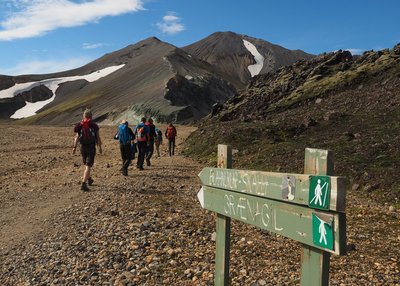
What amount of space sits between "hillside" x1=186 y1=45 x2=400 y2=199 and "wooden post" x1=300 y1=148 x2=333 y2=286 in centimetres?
1027

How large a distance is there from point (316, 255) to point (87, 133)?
472 inches

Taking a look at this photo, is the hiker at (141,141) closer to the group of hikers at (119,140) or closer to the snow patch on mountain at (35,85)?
the group of hikers at (119,140)

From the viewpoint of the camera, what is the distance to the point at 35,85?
177000mm

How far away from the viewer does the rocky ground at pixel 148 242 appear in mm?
8039

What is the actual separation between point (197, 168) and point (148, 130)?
3061 mm

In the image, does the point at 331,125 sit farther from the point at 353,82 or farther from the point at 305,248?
the point at 305,248

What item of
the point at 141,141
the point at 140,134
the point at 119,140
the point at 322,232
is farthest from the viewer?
the point at 140,134

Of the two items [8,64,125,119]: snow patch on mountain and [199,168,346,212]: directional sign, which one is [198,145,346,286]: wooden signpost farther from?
[8,64,125,119]: snow patch on mountain

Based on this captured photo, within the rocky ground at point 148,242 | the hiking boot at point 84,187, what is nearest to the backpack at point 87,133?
the hiking boot at point 84,187

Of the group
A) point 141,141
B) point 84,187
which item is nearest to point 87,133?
point 84,187

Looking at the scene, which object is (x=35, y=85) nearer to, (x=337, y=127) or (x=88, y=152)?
(x=337, y=127)

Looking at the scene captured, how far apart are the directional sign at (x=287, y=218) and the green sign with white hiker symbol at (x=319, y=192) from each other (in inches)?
3.1

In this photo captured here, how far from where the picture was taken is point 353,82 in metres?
32.1

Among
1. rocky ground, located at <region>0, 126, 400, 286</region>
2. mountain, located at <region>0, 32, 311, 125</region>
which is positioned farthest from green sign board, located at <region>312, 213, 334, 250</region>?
mountain, located at <region>0, 32, 311, 125</region>
